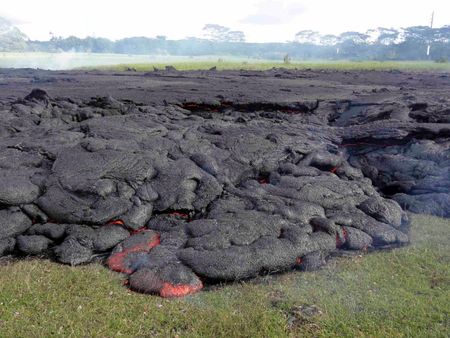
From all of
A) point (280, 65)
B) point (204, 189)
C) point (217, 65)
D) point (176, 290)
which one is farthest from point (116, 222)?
point (280, 65)

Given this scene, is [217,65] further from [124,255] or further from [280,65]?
[124,255]

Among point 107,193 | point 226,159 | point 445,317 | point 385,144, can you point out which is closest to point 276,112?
point 385,144

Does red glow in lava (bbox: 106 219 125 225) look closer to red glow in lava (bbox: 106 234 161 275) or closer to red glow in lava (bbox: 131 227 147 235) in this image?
red glow in lava (bbox: 131 227 147 235)

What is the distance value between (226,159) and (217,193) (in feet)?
5.06

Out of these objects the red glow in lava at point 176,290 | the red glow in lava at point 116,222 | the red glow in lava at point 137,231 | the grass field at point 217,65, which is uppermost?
the grass field at point 217,65

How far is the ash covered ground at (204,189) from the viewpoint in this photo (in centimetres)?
826

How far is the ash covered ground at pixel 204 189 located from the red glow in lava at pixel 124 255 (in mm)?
22

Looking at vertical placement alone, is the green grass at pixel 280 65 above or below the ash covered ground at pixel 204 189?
above

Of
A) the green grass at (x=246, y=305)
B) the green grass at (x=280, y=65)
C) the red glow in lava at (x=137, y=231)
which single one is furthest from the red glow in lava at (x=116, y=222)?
the green grass at (x=280, y=65)

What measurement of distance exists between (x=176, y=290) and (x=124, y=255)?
1.45 m

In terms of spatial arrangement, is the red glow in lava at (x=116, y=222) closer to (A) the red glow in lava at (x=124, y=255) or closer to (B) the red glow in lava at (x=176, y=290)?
(A) the red glow in lava at (x=124, y=255)

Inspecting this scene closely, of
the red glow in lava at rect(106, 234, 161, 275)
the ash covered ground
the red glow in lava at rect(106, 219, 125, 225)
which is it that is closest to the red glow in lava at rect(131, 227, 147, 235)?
the ash covered ground

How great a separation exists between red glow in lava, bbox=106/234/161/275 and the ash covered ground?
0.9 inches

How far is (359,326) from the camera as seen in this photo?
6.32 m
